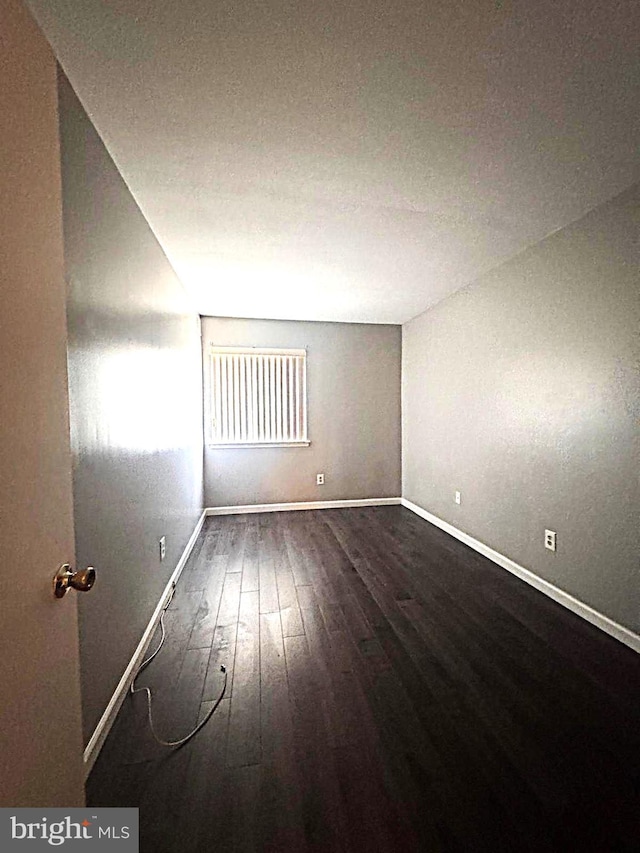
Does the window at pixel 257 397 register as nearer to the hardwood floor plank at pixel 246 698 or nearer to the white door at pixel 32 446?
the hardwood floor plank at pixel 246 698

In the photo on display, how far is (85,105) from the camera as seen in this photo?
53.6 inches

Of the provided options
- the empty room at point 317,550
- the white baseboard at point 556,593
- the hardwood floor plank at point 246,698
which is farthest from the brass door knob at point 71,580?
the white baseboard at point 556,593

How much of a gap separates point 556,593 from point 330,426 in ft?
9.60

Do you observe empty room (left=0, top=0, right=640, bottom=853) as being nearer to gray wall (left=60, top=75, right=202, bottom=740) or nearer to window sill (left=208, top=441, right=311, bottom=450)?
gray wall (left=60, top=75, right=202, bottom=740)

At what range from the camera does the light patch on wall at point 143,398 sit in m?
1.58

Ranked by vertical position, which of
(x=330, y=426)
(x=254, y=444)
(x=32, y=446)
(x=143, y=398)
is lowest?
(x=254, y=444)

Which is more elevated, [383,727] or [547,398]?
[547,398]

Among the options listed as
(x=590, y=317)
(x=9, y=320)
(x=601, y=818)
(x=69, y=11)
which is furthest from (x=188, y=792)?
(x=590, y=317)

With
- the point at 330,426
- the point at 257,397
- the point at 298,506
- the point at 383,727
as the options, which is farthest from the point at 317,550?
the point at 257,397

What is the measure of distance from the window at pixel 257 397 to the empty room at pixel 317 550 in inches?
45.9

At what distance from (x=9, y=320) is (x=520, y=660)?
2401 millimetres

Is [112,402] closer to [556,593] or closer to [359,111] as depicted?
[359,111]

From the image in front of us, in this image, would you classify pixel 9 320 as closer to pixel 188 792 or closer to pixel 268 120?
pixel 268 120

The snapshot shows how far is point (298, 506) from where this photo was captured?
4.68 m
